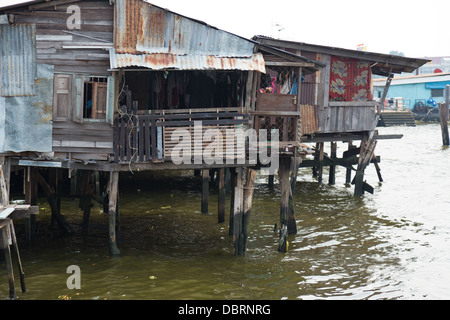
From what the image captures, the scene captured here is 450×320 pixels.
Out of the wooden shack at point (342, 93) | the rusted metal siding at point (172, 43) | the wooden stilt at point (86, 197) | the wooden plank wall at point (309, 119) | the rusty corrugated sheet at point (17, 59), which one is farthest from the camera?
the wooden shack at point (342, 93)

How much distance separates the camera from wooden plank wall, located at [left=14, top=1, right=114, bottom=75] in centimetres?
1259

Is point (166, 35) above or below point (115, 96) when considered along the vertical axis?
above

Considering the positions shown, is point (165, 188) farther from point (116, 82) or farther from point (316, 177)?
point (116, 82)

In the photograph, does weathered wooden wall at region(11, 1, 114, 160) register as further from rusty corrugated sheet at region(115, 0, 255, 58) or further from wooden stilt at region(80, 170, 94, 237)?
wooden stilt at region(80, 170, 94, 237)

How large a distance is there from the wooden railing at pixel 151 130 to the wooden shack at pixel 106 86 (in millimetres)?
22

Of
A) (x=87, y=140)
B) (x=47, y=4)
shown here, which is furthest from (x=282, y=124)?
(x=47, y=4)

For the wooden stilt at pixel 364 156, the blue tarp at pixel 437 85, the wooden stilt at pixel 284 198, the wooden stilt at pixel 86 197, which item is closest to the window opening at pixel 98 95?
the wooden stilt at pixel 86 197

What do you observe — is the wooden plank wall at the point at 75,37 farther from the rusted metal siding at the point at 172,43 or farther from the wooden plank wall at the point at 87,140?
the wooden plank wall at the point at 87,140

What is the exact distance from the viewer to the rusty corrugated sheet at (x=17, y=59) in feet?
40.7

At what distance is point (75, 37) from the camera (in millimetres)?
12688

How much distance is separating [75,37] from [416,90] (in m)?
43.0

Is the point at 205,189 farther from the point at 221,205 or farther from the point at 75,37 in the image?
the point at 75,37

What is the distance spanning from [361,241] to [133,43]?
8.15m

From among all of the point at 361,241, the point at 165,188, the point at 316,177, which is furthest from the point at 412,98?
the point at 361,241
